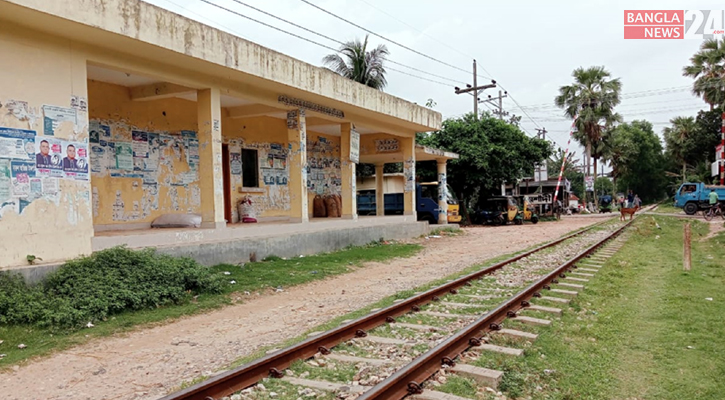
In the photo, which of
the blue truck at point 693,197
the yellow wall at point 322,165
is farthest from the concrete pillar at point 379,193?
the blue truck at point 693,197

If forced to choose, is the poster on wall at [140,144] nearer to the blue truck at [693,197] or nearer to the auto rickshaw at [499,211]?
the auto rickshaw at [499,211]

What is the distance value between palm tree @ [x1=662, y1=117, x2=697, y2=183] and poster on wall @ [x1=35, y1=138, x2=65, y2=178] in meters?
54.1

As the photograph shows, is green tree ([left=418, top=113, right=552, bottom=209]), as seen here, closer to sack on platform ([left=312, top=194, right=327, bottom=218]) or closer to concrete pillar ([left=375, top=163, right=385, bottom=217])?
concrete pillar ([left=375, top=163, right=385, bottom=217])

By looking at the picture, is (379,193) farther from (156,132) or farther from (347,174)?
(156,132)

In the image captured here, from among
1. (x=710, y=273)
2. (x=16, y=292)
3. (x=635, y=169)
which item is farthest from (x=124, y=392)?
(x=635, y=169)

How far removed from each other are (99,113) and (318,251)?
6381mm

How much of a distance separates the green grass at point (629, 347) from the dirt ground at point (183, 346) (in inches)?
112

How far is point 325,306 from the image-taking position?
795cm

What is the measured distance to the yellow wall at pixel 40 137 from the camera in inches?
283

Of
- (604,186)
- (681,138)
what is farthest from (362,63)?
(604,186)

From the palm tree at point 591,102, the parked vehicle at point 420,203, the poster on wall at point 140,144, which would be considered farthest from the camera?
the palm tree at point 591,102

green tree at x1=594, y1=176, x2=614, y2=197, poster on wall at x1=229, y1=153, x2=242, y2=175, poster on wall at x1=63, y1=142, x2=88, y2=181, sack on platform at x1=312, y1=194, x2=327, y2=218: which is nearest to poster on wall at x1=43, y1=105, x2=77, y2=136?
poster on wall at x1=63, y1=142, x2=88, y2=181

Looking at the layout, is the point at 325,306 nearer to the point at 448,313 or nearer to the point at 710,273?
the point at 448,313

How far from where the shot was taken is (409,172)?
20203 millimetres
